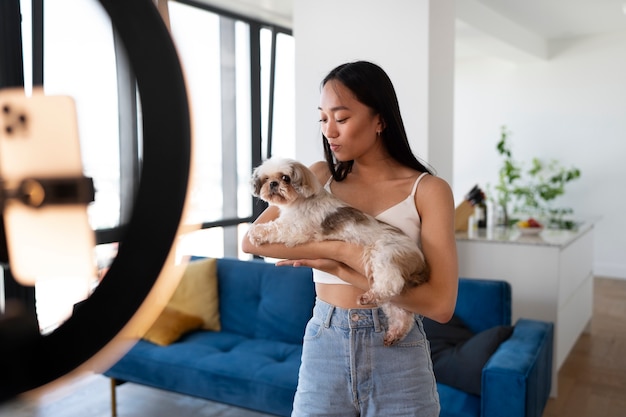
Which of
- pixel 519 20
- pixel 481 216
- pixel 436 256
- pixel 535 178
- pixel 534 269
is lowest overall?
pixel 534 269

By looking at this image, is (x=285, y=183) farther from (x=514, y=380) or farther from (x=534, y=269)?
(x=534, y=269)

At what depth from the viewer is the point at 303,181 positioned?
1.25m

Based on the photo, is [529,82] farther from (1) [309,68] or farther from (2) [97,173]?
(2) [97,173]

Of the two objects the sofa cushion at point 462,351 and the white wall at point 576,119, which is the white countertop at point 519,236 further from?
the white wall at point 576,119

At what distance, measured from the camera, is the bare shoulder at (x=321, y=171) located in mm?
1398

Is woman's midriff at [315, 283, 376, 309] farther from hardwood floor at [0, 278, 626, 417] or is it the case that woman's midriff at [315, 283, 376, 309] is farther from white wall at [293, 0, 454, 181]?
white wall at [293, 0, 454, 181]

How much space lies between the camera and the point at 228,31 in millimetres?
5219

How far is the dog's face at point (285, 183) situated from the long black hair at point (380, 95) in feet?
0.62

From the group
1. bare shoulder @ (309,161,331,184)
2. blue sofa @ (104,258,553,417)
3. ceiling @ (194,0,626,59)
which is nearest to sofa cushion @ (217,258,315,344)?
blue sofa @ (104,258,553,417)

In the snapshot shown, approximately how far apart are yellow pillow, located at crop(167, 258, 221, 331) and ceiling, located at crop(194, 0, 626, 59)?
187cm

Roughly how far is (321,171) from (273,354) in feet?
6.68

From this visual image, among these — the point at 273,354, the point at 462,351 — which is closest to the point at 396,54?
the point at 462,351

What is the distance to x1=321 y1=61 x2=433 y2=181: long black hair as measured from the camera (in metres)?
1.19

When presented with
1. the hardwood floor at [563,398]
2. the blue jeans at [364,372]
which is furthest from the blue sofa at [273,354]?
the blue jeans at [364,372]
